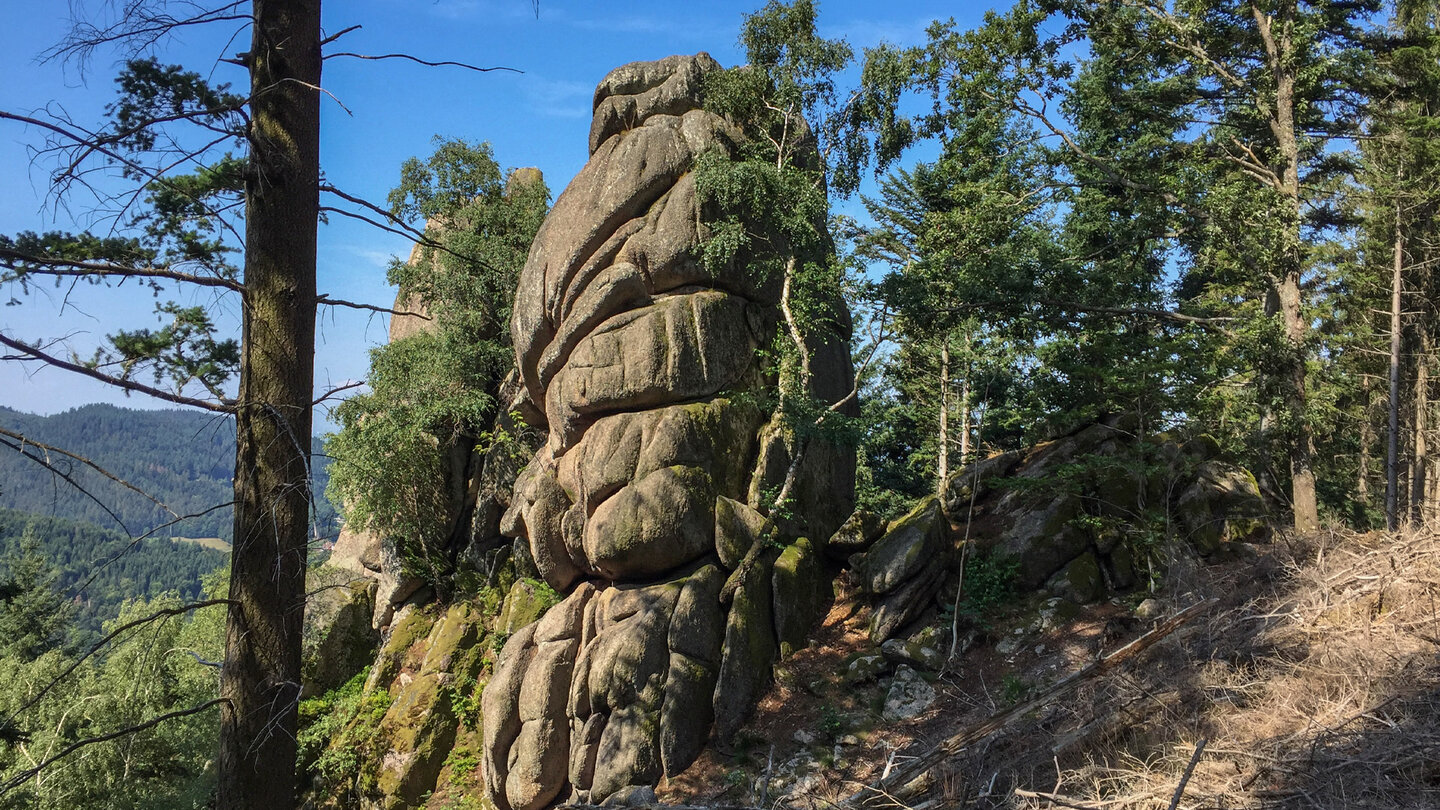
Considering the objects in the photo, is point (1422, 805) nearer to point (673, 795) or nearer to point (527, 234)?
point (673, 795)

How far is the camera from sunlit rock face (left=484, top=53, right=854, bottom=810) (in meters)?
13.1

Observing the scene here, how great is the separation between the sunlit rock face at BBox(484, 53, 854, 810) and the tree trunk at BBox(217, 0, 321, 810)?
912cm

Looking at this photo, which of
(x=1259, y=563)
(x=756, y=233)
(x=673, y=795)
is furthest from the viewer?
(x=756, y=233)

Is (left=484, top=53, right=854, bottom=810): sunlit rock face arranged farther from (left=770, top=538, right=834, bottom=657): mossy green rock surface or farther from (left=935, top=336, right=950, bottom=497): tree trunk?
(left=935, top=336, right=950, bottom=497): tree trunk

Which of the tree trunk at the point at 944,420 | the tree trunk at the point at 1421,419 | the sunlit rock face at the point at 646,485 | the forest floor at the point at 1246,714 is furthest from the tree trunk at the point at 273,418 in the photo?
the tree trunk at the point at 1421,419

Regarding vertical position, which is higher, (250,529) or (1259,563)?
(250,529)

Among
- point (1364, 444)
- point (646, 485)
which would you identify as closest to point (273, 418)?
point (646, 485)

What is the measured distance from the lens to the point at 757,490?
589 inches

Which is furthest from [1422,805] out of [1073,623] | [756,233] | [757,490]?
[756,233]

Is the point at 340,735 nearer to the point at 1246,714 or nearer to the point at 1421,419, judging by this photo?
the point at 1246,714

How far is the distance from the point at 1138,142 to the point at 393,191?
63.6ft

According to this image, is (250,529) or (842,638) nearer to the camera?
(250,529)

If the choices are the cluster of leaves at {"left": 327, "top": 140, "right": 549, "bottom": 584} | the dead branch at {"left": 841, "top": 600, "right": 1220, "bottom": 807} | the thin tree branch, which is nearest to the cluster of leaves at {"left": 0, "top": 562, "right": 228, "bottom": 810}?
the cluster of leaves at {"left": 327, "top": 140, "right": 549, "bottom": 584}

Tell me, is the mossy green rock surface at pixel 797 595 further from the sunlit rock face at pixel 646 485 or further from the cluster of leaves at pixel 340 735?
the cluster of leaves at pixel 340 735
